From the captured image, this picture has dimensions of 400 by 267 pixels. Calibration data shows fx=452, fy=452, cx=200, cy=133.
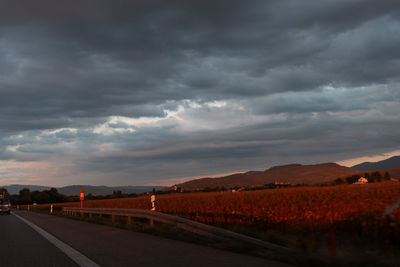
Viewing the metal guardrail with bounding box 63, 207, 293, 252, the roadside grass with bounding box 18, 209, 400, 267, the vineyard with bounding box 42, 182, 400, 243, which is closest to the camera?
the roadside grass with bounding box 18, 209, 400, 267

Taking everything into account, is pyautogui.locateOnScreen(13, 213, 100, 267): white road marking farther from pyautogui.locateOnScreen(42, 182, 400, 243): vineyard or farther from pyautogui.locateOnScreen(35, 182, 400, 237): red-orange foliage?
pyautogui.locateOnScreen(35, 182, 400, 237): red-orange foliage

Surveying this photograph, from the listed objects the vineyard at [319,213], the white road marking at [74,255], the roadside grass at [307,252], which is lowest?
the roadside grass at [307,252]

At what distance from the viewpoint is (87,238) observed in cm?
1510

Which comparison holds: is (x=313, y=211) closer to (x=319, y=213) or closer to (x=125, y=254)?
(x=319, y=213)

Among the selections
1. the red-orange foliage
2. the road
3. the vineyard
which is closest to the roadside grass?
the road

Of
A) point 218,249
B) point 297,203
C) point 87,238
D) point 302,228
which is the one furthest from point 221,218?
point 218,249

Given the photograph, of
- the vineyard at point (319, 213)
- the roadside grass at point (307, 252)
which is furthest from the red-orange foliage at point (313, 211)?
the roadside grass at point (307, 252)

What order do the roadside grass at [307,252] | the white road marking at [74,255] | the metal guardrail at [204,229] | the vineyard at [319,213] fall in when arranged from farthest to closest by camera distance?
the vineyard at [319,213] → the metal guardrail at [204,229] → the white road marking at [74,255] → the roadside grass at [307,252]

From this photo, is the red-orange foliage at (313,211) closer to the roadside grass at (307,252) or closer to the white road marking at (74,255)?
the roadside grass at (307,252)

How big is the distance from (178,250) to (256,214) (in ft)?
22.0

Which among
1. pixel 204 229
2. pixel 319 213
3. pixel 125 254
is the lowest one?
pixel 125 254

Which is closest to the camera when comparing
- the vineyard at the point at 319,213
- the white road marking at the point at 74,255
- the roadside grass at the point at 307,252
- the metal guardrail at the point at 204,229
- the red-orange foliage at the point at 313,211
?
the roadside grass at the point at 307,252

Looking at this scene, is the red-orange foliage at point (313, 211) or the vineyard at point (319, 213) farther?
the red-orange foliage at point (313, 211)

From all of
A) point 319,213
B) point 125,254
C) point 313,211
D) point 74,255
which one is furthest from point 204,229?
point 313,211
